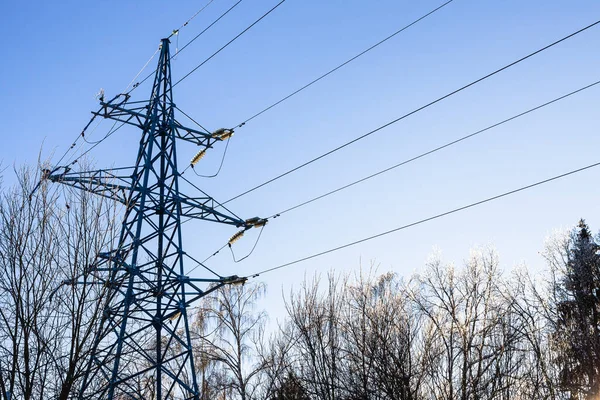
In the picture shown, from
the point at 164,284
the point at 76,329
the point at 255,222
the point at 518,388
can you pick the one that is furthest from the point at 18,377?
the point at 518,388

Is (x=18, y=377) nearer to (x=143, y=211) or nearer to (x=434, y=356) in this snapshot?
(x=143, y=211)

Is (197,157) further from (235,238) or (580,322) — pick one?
(580,322)

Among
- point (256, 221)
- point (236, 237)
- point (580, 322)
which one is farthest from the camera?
point (580, 322)

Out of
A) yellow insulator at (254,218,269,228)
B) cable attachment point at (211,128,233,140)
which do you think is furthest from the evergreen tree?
cable attachment point at (211,128,233,140)

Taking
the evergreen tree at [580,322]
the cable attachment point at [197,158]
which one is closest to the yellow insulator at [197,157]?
the cable attachment point at [197,158]

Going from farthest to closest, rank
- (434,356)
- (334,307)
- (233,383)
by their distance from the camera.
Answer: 1. (233,383)
2. (334,307)
3. (434,356)

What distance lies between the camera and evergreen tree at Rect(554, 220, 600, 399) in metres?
18.1

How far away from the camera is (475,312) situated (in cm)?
1733

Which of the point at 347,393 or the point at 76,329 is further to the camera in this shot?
the point at 347,393

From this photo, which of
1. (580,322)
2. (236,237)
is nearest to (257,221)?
(236,237)

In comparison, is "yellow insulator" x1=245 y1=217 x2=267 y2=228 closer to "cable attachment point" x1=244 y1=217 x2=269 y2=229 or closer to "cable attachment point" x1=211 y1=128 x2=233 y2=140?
"cable attachment point" x1=244 y1=217 x2=269 y2=229

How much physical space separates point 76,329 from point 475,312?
12.3 meters

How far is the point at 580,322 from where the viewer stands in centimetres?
2084

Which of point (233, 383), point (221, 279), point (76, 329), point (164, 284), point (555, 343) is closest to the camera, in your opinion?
point (76, 329)
